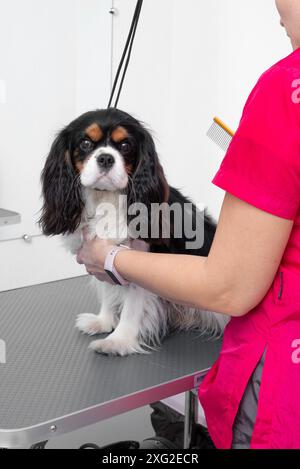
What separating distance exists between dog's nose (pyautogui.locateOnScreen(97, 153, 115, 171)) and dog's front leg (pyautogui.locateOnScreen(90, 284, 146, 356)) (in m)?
0.31

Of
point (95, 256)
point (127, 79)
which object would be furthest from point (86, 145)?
point (127, 79)

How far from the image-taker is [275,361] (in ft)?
2.85

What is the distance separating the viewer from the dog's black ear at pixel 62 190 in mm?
1354

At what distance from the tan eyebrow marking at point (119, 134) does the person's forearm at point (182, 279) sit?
386 mm

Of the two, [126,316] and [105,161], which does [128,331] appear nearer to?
[126,316]

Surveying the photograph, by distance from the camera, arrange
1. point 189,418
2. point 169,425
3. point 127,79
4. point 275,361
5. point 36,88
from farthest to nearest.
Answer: point 127,79
point 36,88
point 169,425
point 189,418
point 275,361

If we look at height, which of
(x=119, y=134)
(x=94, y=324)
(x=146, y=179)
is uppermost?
(x=119, y=134)

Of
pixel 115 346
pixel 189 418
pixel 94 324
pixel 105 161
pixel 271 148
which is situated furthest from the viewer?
pixel 189 418

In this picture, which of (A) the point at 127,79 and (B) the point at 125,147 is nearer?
(B) the point at 125,147

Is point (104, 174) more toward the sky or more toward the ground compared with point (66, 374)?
more toward the sky

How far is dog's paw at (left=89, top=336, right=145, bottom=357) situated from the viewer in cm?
133

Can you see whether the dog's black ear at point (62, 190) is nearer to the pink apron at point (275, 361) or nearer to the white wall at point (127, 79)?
the pink apron at point (275, 361)

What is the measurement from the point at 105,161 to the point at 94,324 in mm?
440

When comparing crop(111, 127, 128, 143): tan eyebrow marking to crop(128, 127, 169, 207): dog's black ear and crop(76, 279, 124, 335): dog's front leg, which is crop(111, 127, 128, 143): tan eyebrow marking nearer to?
crop(128, 127, 169, 207): dog's black ear
